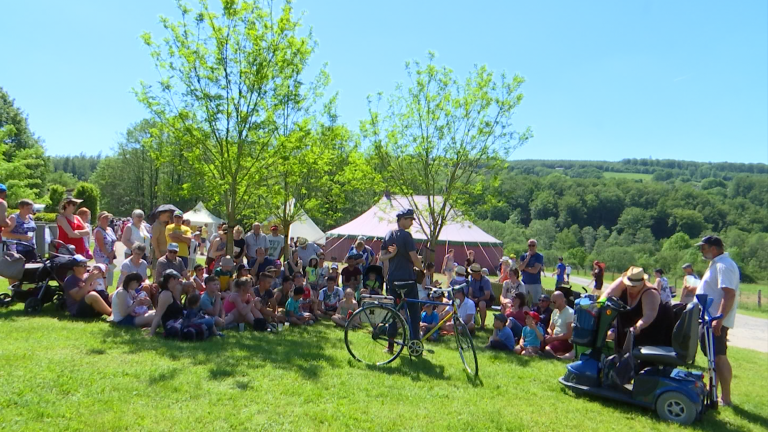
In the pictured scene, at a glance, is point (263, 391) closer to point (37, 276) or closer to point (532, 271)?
point (37, 276)

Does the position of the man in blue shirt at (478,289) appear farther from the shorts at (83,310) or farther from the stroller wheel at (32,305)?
the stroller wheel at (32,305)

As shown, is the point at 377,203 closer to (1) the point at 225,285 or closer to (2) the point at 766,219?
(1) the point at 225,285

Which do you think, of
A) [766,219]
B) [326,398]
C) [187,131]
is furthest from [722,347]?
[766,219]

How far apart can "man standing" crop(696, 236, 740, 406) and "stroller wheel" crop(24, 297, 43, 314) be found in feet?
26.9

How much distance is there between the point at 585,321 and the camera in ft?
16.6

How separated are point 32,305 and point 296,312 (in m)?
3.68

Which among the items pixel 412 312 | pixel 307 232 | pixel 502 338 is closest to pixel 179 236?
pixel 412 312

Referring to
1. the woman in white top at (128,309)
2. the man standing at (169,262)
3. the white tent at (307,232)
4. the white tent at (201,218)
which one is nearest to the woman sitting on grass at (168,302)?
the woman in white top at (128,309)

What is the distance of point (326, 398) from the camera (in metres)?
4.46

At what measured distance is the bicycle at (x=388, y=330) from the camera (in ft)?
19.5

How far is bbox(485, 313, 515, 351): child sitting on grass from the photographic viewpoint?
743 cm

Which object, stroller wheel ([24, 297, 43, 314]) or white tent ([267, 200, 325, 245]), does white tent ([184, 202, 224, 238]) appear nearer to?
white tent ([267, 200, 325, 245])

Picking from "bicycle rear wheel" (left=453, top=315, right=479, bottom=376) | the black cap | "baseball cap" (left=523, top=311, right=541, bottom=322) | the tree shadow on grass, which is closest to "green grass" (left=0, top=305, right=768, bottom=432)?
the tree shadow on grass

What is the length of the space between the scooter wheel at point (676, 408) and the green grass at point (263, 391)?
0.11 m
